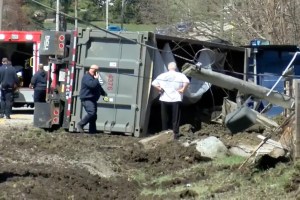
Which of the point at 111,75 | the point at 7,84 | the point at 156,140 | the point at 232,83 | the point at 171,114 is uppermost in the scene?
the point at 232,83

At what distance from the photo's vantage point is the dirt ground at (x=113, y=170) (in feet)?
38.2

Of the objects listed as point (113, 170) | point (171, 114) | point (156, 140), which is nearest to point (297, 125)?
point (113, 170)

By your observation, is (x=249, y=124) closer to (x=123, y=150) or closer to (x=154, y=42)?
(x=123, y=150)

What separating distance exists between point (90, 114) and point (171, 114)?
1783 mm

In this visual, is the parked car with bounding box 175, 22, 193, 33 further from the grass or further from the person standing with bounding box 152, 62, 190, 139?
the grass

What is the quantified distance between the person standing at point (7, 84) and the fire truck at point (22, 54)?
2.08 metres

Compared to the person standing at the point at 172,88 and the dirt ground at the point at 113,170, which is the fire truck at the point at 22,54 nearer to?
the dirt ground at the point at 113,170

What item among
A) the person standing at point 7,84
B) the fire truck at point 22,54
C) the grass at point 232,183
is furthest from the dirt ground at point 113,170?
the fire truck at point 22,54

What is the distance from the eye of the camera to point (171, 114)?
1894 centimetres

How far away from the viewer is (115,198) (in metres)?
Answer: 12.2

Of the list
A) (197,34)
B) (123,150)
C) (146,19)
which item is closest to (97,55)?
(123,150)

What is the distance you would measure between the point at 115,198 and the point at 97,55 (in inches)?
288

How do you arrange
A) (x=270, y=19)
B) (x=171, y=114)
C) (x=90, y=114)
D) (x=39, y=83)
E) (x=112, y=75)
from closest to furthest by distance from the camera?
(x=90, y=114) < (x=171, y=114) < (x=112, y=75) < (x=39, y=83) < (x=270, y=19)

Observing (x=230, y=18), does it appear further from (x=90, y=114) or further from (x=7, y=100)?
(x=90, y=114)
